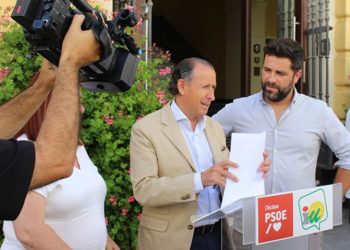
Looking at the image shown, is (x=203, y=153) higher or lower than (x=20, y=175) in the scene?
lower

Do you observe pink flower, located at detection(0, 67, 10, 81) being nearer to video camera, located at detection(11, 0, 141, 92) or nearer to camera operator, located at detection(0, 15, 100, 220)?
video camera, located at detection(11, 0, 141, 92)

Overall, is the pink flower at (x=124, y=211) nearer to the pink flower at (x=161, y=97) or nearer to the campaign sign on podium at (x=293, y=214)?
the pink flower at (x=161, y=97)

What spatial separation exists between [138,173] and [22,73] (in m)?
1.37

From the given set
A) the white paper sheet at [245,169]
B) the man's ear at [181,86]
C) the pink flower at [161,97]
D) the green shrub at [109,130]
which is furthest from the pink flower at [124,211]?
the white paper sheet at [245,169]

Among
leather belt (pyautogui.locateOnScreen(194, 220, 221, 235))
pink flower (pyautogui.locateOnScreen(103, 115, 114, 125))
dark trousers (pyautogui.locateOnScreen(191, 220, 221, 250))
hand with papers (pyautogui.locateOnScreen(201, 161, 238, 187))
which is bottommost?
dark trousers (pyautogui.locateOnScreen(191, 220, 221, 250))

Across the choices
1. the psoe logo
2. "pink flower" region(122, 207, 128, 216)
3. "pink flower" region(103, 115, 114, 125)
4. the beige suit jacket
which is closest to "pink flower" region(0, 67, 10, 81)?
"pink flower" region(103, 115, 114, 125)

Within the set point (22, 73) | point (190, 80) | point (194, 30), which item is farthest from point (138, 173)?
point (194, 30)

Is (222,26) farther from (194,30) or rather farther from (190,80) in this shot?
(190,80)

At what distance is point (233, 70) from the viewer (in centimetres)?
975

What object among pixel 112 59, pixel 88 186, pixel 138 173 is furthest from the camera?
pixel 138 173

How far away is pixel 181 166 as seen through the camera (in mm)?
2320

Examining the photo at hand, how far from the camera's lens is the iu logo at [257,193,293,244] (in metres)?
2.02

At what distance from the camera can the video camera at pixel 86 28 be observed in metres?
1.39

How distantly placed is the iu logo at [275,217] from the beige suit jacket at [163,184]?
0.32 metres
